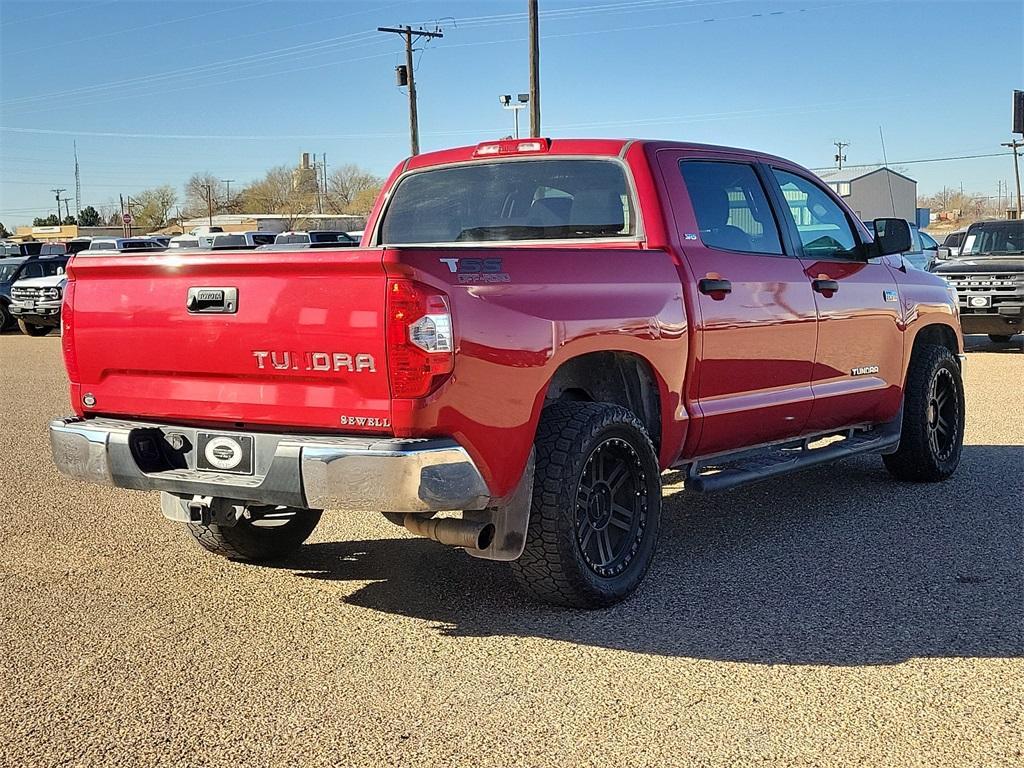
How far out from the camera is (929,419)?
7.80 m

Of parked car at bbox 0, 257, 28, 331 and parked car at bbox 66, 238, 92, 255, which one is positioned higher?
parked car at bbox 66, 238, 92, 255

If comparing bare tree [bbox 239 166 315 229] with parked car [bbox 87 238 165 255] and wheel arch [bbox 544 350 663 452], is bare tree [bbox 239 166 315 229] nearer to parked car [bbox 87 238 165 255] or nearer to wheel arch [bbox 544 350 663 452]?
parked car [bbox 87 238 165 255]

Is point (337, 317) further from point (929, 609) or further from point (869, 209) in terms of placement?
point (869, 209)

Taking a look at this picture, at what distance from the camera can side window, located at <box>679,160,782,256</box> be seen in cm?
605

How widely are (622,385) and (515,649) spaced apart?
149 centimetres

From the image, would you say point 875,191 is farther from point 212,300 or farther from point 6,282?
point 212,300

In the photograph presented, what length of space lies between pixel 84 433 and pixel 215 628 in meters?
0.96

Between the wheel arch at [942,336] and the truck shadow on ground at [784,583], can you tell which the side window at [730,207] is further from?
the wheel arch at [942,336]

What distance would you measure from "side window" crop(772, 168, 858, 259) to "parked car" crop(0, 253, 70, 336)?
73.9 ft

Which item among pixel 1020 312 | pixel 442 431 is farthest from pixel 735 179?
pixel 1020 312

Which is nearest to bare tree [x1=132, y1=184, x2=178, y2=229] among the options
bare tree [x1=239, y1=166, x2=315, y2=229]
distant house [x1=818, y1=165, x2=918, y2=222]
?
bare tree [x1=239, y1=166, x2=315, y2=229]

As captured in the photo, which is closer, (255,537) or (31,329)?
(255,537)

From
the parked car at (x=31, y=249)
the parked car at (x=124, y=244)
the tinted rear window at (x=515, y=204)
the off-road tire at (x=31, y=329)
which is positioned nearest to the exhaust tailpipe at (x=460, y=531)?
the tinted rear window at (x=515, y=204)

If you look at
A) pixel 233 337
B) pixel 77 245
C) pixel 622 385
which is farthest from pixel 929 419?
pixel 77 245
